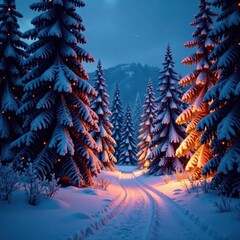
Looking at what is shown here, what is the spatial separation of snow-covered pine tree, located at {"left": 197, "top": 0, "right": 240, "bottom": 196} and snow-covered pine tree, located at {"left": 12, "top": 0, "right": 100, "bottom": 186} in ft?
19.6

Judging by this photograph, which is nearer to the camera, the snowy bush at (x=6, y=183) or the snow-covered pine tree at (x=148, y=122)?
the snowy bush at (x=6, y=183)

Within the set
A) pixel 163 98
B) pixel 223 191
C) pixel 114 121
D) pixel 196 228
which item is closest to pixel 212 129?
pixel 223 191

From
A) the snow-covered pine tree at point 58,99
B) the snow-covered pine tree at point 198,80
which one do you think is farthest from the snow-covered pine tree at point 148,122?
the snow-covered pine tree at point 58,99

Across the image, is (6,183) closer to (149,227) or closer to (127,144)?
(149,227)

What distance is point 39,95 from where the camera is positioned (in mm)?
12625

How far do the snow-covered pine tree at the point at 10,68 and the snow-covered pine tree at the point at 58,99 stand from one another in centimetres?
371

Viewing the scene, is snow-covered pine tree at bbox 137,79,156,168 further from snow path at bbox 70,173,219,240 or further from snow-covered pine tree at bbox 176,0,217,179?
snow path at bbox 70,173,219,240

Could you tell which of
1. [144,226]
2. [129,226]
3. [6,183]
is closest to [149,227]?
[144,226]

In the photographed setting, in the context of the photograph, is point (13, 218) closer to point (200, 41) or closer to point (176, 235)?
point (176, 235)

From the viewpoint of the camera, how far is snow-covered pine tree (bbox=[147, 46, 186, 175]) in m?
22.4

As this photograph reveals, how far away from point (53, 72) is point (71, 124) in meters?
2.74

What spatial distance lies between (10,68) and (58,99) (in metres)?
6.39

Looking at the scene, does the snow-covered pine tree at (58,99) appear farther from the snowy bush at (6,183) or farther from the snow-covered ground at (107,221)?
the snowy bush at (6,183)

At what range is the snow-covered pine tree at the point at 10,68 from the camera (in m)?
15.9
